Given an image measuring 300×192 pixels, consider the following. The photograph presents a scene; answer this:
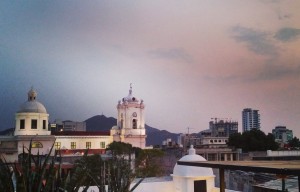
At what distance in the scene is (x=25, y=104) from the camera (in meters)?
51.0

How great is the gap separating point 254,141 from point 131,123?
831 inches

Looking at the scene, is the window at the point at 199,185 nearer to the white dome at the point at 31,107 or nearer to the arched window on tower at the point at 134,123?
the white dome at the point at 31,107

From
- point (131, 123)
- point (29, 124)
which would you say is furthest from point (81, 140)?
point (29, 124)

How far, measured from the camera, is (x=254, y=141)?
59.0 m

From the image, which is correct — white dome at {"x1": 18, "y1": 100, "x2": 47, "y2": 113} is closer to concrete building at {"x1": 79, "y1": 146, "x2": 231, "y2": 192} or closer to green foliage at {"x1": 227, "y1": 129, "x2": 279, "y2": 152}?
green foliage at {"x1": 227, "y1": 129, "x2": 279, "y2": 152}

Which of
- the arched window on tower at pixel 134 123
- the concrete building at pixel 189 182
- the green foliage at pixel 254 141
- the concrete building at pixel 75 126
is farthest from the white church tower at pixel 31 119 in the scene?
the concrete building at pixel 75 126

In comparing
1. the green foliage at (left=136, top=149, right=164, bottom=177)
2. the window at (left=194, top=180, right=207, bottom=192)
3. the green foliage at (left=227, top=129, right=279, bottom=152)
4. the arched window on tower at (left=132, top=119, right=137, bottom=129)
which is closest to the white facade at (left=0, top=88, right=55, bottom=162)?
the green foliage at (left=136, top=149, right=164, bottom=177)

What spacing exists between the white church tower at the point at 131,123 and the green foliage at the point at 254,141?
52.3ft

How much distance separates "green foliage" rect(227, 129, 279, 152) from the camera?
58.9m

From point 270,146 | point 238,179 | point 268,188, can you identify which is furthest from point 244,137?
point 268,188

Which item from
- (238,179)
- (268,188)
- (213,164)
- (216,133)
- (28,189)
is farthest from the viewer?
(216,133)

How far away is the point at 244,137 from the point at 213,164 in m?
53.6

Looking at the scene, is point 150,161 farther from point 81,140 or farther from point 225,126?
point 225,126

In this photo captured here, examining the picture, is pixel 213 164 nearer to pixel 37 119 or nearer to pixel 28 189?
pixel 28 189
